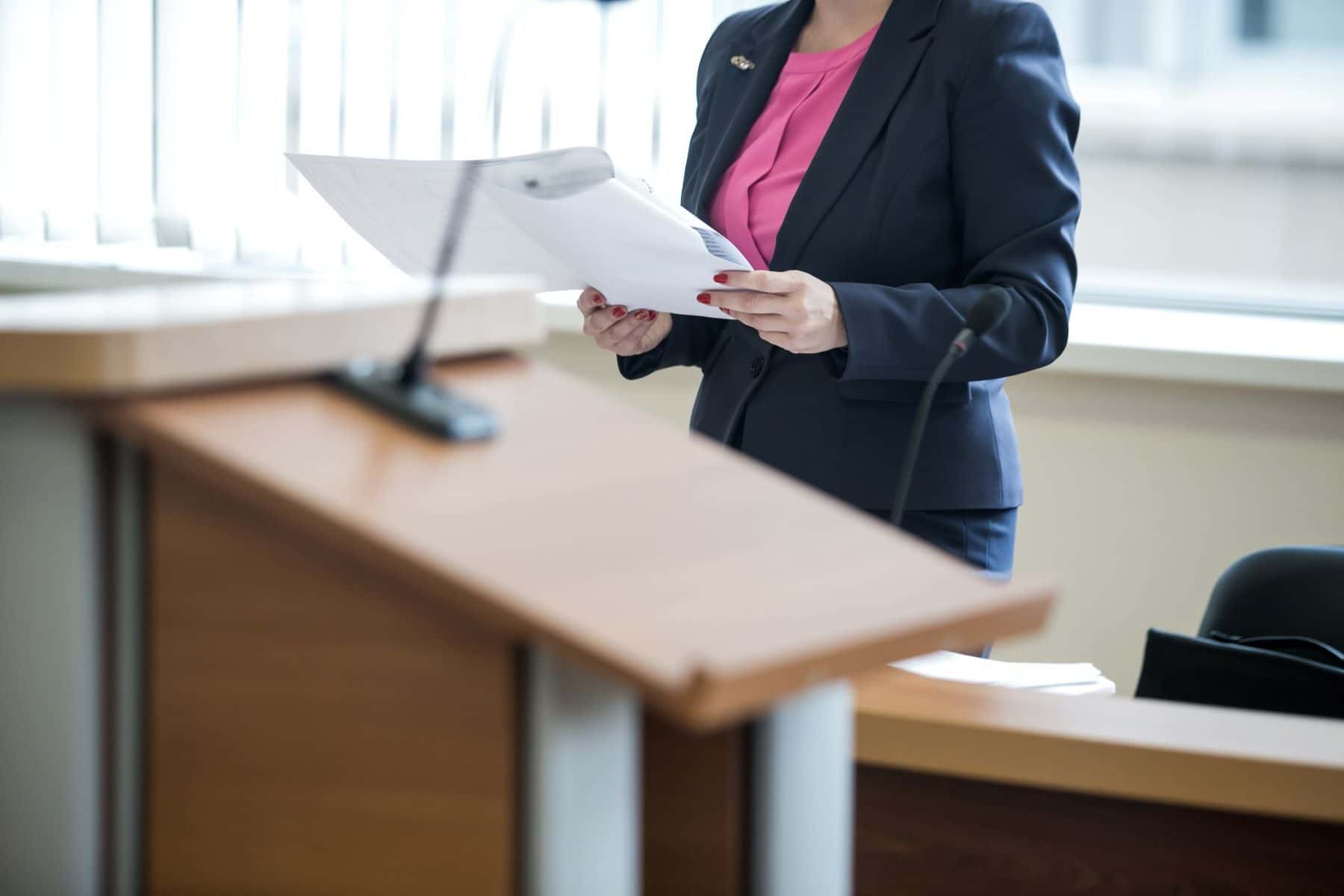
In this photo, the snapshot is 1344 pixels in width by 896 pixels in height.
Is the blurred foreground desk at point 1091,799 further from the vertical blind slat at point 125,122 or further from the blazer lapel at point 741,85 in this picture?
the vertical blind slat at point 125,122

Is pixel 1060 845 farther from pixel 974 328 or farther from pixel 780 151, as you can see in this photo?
pixel 780 151

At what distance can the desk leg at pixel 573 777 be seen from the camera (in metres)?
0.67

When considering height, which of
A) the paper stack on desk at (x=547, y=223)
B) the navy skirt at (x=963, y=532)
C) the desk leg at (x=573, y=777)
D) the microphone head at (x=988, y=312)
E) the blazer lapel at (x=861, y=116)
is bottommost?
the navy skirt at (x=963, y=532)

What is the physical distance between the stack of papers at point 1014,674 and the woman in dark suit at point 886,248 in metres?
0.31

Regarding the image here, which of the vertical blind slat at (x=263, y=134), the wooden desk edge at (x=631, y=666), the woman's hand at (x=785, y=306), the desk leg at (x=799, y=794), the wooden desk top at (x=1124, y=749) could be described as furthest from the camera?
the vertical blind slat at (x=263, y=134)

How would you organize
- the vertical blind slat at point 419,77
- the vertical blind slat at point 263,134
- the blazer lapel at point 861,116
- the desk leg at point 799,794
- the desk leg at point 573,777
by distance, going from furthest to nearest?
1. the vertical blind slat at point 263,134
2. the vertical blind slat at point 419,77
3. the blazer lapel at point 861,116
4. the desk leg at point 799,794
5. the desk leg at point 573,777

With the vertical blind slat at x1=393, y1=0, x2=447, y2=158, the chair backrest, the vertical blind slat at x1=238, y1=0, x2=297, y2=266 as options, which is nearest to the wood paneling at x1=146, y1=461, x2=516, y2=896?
the chair backrest

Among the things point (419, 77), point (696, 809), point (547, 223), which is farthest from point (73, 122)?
point (696, 809)

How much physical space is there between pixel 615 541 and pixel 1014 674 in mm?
746

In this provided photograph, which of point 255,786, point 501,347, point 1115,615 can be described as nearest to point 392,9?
point 1115,615

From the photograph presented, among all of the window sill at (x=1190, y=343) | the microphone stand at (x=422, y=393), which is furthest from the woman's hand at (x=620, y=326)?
the window sill at (x=1190, y=343)

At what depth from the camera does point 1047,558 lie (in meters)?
2.80

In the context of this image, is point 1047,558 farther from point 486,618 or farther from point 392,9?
point 486,618

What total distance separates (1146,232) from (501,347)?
2.36 meters
